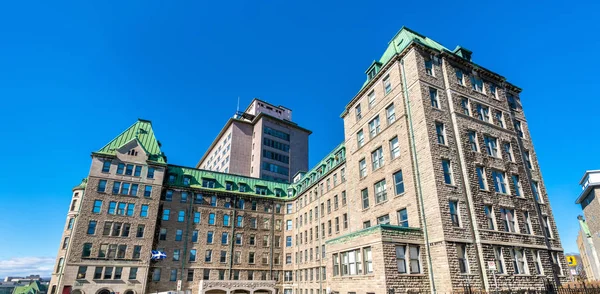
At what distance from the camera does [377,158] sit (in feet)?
101

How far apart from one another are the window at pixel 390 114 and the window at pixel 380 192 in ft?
18.5

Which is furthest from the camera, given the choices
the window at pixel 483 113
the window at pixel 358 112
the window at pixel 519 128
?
the window at pixel 358 112

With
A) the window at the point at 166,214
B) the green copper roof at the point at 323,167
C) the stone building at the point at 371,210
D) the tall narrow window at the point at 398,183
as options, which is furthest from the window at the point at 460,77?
the window at the point at 166,214

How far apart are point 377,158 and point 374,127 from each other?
344 cm

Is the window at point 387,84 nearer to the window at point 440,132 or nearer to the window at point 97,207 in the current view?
the window at point 440,132

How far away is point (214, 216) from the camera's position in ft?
179

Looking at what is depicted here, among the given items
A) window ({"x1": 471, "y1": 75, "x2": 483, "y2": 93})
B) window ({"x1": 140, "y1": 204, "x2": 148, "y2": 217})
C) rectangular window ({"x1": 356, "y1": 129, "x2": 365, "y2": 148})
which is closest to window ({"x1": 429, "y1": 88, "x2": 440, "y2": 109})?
window ({"x1": 471, "y1": 75, "x2": 483, "y2": 93})

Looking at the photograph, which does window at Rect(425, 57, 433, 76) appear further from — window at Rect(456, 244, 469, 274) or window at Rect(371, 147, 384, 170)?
window at Rect(456, 244, 469, 274)

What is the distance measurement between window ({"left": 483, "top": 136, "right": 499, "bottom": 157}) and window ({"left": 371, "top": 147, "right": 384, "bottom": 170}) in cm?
930

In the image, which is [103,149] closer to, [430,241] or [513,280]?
[430,241]

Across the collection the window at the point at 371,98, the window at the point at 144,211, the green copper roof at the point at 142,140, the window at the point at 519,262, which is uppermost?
the green copper roof at the point at 142,140

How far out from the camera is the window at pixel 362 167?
106 ft

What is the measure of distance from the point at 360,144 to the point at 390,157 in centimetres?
570

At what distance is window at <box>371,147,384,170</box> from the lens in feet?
99.0
